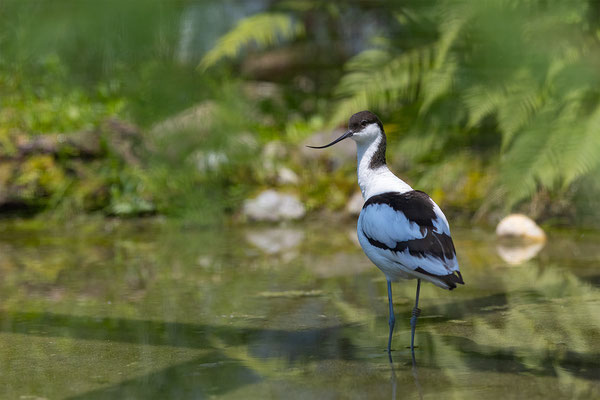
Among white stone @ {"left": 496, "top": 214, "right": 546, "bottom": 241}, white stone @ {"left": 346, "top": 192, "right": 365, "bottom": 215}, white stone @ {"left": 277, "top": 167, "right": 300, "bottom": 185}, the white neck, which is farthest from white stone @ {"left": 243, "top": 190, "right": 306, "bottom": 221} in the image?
the white neck

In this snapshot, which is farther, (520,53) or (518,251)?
(518,251)

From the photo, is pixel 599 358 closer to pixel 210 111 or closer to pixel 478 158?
pixel 210 111

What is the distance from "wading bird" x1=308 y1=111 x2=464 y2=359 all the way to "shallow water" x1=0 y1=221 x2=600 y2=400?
371 millimetres

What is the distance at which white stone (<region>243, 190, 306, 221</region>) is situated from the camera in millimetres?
7457

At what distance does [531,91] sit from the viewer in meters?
1.11

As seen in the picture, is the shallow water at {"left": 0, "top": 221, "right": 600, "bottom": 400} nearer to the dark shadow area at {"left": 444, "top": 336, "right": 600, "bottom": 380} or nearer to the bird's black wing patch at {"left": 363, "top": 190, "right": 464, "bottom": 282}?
the dark shadow area at {"left": 444, "top": 336, "right": 600, "bottom": 380}

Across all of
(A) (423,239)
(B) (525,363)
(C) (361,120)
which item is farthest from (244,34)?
(C) (361,120)

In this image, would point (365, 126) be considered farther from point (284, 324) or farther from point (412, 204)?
point (284, 324)

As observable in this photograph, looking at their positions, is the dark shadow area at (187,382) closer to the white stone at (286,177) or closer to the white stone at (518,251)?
the white stone at (518,251)

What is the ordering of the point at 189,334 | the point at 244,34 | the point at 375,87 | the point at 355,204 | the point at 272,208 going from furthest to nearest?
the point at 272,208
the point at 355,204
the point at 375,87
the point at 189,334
the point at 244,34

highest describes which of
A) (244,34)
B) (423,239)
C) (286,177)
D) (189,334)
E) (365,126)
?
(286,177)

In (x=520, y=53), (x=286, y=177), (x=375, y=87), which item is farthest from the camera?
(x=286, y=177)

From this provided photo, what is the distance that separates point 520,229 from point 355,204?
5.68ft

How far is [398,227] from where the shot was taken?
3211 mm
